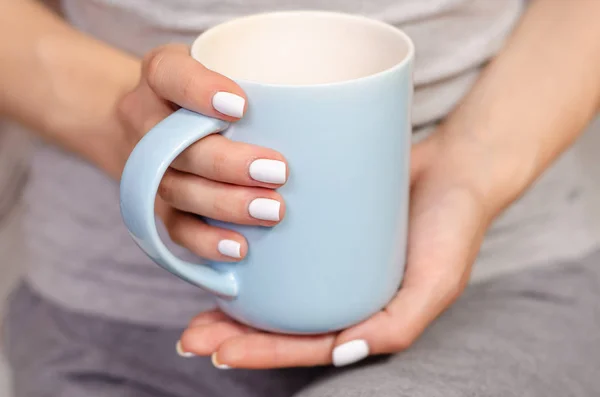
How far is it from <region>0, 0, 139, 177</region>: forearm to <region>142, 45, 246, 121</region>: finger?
18 cm

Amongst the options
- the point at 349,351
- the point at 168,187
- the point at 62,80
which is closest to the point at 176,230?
the point at 168,187

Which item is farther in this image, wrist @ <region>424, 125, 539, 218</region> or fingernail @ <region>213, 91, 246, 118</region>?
wrist @ <region>424, 125, 539, 218</region>

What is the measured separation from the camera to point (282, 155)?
0.40m

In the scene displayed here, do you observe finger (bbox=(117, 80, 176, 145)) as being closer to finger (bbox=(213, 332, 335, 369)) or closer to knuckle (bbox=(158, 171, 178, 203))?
knuckle (bbox=(158, 171, 178, 203))

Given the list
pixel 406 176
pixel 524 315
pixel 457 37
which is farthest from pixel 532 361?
pixel 457 37

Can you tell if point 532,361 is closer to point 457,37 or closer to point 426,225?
point 426,225

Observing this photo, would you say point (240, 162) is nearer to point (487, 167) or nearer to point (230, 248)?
point (230, 248)

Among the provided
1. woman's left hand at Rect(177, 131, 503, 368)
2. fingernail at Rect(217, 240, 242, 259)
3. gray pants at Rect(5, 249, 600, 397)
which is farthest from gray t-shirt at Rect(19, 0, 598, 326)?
fingernail at Rect(217, 240, 242, 259)

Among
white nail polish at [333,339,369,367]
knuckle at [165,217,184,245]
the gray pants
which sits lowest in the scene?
the gray pants

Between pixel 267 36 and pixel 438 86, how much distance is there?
0.69 feet

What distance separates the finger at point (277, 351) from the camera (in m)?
0.49

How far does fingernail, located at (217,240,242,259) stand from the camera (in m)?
0.43

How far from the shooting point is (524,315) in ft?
1.90

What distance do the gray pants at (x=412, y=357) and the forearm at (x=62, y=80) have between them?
0.19m
